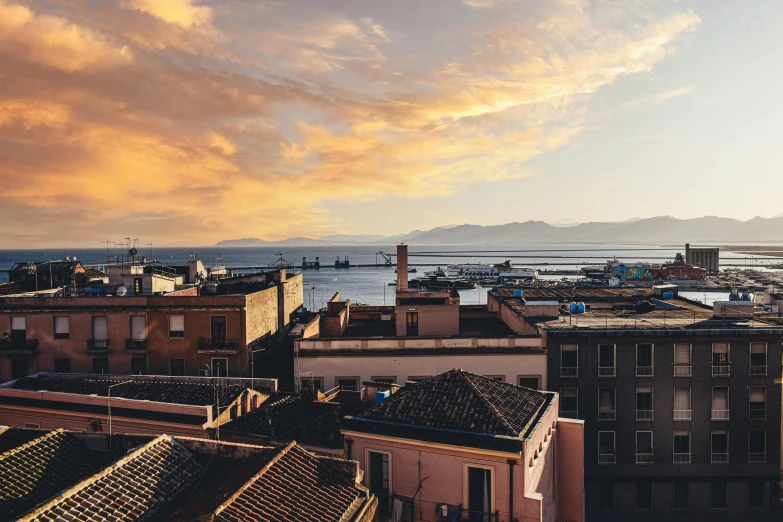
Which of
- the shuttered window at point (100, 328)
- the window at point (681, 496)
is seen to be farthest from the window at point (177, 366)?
the window at point (681, 496)

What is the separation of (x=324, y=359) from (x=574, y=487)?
14.2 meters

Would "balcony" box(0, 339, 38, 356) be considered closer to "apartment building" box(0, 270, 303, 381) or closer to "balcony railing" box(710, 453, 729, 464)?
"apartment building" box(0, 270, 303, 381)

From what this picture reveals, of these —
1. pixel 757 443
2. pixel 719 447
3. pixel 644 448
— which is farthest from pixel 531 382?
pixel 757 443

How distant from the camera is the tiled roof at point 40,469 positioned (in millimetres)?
11445

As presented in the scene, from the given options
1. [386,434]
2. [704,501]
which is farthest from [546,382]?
[386,434]

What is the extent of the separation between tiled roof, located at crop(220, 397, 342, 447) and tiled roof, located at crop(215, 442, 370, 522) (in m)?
→ 6.27

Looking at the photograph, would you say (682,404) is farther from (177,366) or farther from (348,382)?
(177,366)

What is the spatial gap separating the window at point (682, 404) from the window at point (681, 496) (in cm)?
345

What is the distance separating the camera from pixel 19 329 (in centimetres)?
3127

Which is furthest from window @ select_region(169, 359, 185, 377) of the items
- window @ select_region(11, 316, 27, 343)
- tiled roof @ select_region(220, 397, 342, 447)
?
tiled roof @ select_region(220, 397, 342, 447)

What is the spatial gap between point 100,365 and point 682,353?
31.7 metres

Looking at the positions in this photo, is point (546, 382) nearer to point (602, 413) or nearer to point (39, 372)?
point (602, 413)

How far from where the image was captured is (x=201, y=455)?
12789 millimetres

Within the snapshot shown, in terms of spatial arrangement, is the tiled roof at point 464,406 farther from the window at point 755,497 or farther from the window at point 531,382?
the window at point 755,497
